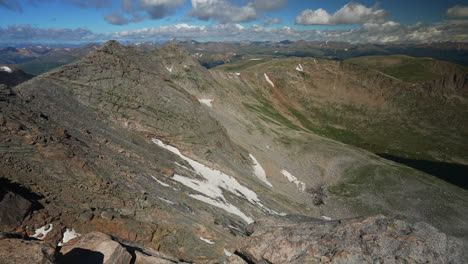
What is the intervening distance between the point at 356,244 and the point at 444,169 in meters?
105

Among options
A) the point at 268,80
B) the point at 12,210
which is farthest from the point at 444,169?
the point at 12,210

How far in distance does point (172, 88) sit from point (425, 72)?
209 metres

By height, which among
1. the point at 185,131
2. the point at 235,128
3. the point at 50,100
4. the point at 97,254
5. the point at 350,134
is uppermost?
the point at 50,100

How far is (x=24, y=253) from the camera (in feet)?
29.1

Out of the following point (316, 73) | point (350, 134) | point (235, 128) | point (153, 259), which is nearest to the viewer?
point (153, 259)

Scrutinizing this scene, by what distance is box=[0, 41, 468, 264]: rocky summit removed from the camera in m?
13.6

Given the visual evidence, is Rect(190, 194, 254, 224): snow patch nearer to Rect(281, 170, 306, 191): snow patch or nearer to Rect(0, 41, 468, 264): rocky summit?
Rect(0, 41, 468, 264): rocky summit

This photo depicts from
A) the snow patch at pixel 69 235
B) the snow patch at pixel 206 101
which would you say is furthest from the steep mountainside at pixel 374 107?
the snow patch at pixel 69 235

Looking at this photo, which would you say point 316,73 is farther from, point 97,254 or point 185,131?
point 97,254

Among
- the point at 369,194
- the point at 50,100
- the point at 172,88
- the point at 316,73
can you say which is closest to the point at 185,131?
the point at 172,88

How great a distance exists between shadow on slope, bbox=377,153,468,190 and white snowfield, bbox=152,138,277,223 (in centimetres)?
8338

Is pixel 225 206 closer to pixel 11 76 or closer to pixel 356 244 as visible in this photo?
pixel 356 244

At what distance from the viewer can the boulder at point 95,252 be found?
34.9ft

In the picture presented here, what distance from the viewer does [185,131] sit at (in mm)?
45156
